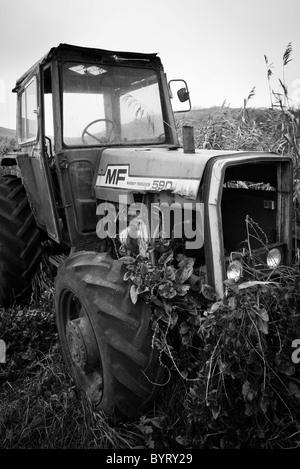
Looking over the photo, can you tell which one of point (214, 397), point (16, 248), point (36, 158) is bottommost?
point (214, 397)

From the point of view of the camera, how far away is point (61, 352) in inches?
109

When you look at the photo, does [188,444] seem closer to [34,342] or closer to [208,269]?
[208,269]

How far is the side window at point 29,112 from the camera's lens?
326 cm

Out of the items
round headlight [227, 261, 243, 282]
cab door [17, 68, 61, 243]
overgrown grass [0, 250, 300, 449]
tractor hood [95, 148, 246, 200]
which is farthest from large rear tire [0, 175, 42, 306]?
round headlight [227, 261, 243, 282]

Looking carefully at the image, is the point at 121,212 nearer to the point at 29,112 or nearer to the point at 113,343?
the point at 113,343

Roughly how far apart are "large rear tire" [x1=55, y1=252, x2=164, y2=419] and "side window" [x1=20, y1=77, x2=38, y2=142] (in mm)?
1637

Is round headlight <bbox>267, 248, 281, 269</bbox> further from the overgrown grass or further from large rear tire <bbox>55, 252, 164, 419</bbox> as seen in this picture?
large rear tire <bbox>55, 252, 164, 419</bbox>

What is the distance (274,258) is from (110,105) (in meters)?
1.79

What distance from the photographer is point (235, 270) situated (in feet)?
6.86

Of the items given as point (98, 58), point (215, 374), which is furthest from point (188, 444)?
point (98, 58)

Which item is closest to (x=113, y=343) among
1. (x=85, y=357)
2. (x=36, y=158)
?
(x=85, y=357)

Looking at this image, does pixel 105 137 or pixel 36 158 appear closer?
pixel 105 137

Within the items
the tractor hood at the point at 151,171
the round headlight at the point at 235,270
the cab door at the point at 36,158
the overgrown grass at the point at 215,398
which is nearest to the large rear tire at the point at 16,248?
the cab door at the point at 36,158
